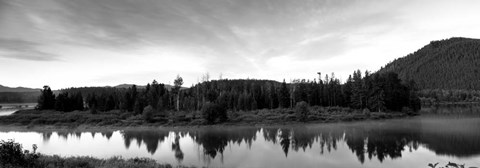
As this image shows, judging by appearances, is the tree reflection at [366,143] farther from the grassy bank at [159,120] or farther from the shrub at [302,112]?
the shrub at [302,112]

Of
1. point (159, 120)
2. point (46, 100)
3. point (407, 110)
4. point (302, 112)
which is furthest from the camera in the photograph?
point (46, 100)

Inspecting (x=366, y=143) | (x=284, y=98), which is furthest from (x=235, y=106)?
(x=366, y=143)

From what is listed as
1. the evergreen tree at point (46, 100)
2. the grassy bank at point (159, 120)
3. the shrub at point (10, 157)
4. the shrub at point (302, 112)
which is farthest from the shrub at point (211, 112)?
the evergreen tree at point (46, 100)

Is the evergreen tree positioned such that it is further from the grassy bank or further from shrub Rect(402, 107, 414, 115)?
shrub Rect(402, 107, 414, 115)

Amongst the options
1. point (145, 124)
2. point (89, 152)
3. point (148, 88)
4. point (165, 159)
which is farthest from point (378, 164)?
point (148, 88)

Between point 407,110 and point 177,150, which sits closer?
point 177,150

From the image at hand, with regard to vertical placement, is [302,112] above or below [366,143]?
above

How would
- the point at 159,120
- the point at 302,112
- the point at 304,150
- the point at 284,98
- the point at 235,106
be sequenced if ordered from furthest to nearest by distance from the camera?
the point at 284,98, the point at 235,106, the point at 302,112, the point at 159,120, the point at 304,150

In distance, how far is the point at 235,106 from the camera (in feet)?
358

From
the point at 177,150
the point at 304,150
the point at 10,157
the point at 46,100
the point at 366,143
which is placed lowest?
the point at 177,150

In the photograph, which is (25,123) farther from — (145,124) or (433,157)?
(433,157)

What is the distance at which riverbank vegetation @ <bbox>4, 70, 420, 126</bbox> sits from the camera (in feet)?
253

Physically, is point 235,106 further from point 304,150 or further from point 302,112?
point 304,150

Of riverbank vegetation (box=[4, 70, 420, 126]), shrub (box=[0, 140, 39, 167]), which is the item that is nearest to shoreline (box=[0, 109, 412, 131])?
riverbank vegetation (box=[4, 70, 420, 126])
